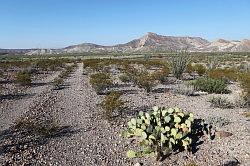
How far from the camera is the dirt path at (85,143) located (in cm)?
945

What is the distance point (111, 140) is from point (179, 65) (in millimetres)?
18566

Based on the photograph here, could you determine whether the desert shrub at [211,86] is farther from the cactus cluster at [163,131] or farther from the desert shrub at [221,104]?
the cactus cluster at [163,131]

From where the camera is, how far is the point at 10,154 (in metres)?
9.73

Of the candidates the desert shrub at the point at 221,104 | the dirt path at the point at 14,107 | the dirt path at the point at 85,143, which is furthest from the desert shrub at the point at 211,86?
the dirt path at the point at 14,107

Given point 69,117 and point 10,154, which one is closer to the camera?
point 10,154

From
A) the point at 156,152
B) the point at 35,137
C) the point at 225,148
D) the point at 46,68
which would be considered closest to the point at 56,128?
the point at 35,137

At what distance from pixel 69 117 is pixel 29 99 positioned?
5.75 m

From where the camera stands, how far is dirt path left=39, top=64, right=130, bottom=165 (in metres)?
9.45

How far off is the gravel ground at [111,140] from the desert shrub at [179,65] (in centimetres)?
1136

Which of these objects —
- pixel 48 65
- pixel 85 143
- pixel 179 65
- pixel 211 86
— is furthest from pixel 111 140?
pixel 48 65

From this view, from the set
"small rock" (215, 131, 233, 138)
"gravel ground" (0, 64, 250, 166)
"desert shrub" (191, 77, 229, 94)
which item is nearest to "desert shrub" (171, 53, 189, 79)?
"desert shrub" (191, 77, 229, 94)

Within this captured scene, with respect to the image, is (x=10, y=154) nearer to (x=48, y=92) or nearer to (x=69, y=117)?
(x=69, y=117)

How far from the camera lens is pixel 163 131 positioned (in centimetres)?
957

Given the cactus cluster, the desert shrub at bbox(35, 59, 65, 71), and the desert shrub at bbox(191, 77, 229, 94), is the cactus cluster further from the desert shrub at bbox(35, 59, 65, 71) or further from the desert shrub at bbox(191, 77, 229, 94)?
the desert shrub at bbox(35, 59, 65, 71)
